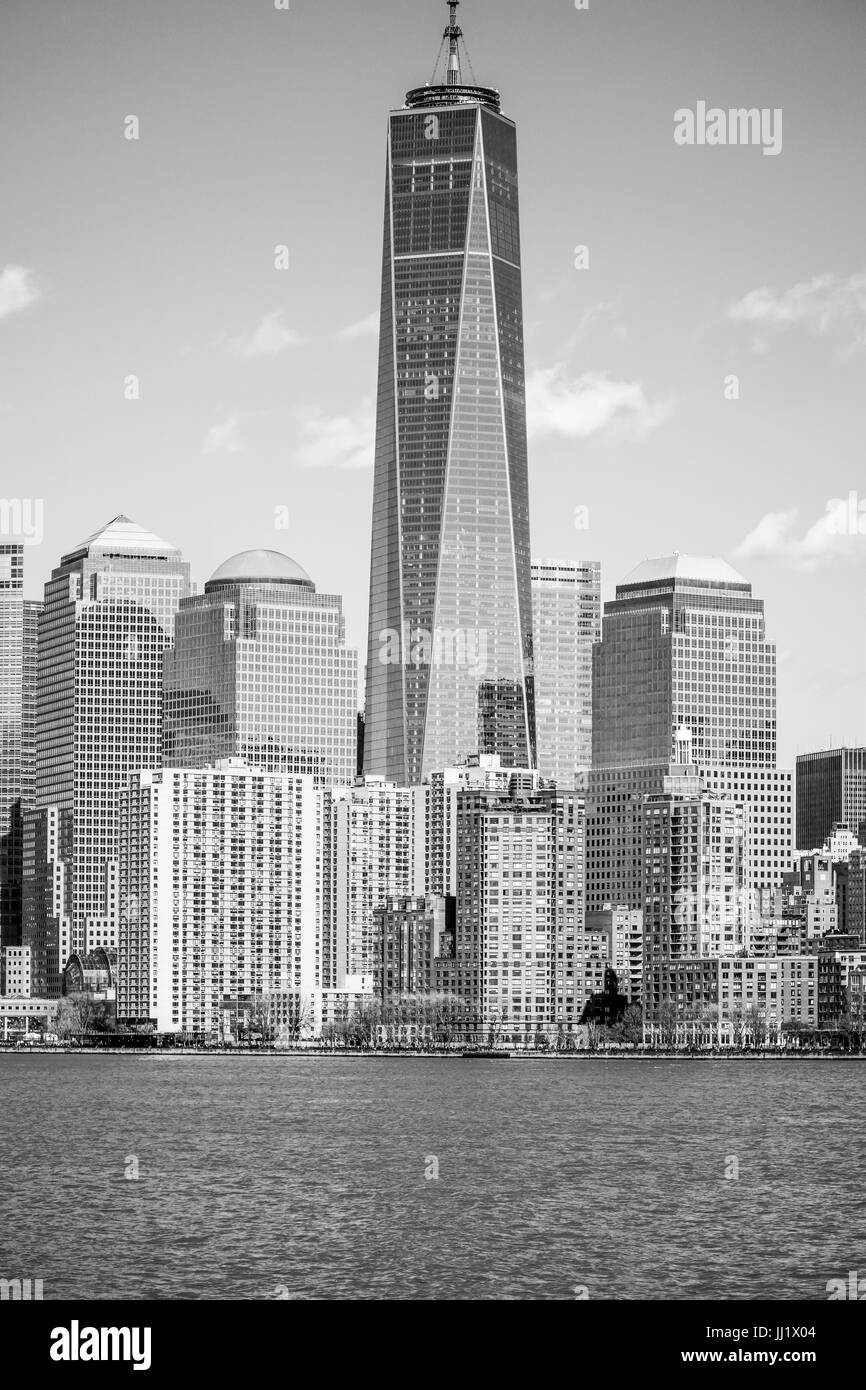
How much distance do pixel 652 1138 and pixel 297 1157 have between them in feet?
64.2

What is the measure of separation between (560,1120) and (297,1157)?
97.4 feet

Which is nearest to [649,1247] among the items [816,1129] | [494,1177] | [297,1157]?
[494,1177]

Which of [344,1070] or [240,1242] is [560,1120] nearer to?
[240,1242]

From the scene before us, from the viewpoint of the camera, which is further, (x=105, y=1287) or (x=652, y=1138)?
(x=652, y=1138)

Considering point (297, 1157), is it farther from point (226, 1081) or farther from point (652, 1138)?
point (226, 1081)

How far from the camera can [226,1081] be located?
17200cm

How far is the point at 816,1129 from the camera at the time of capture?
11369 centimetres

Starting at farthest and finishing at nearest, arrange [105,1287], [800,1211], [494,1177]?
[494,1177] → [800,1211] → [105,1287]

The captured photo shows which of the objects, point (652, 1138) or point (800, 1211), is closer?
point (800, 1211)
